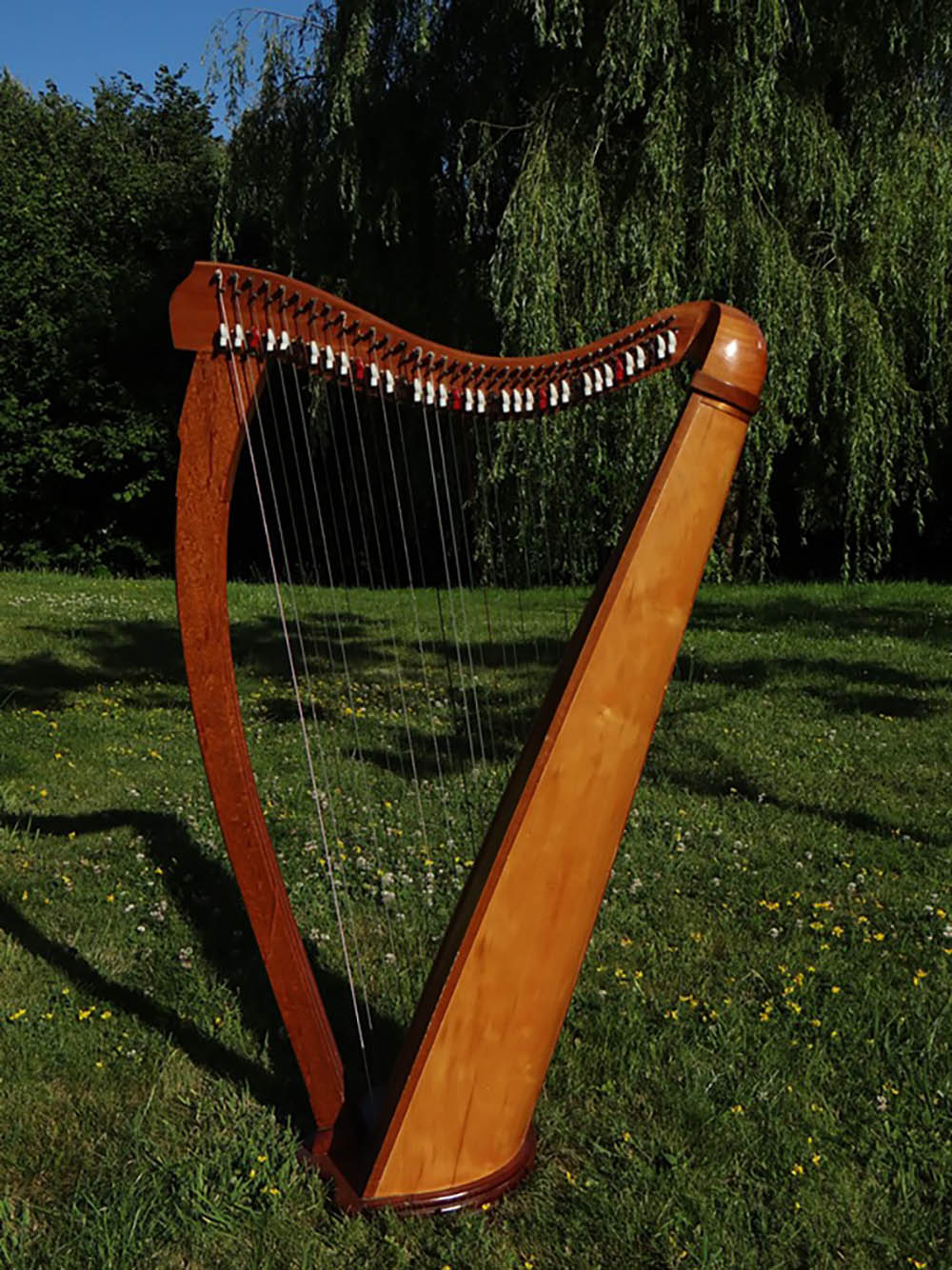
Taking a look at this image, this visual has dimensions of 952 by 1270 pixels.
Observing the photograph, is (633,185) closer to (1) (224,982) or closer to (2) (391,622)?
(2) (391,622)

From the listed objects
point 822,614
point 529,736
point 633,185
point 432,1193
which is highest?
point 633,185

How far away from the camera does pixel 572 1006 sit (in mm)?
3182

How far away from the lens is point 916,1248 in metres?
2.26

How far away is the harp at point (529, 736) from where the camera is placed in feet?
6.76

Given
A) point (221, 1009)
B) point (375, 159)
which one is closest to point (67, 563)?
point (375, 159)

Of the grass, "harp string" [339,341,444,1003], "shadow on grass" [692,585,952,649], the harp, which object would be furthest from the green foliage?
the harp

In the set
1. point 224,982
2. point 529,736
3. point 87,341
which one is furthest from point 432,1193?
point 87,341

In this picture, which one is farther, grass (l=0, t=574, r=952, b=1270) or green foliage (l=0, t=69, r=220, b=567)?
green foliage (l=0, t=69, r=220, b=567)

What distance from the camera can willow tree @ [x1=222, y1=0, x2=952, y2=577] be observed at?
23.0ft

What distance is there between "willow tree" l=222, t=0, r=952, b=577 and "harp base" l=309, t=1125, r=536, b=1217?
405 centimetres

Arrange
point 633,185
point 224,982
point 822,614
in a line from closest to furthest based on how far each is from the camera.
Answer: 1. point 224,982
2. point 633,185
3. point 822,614

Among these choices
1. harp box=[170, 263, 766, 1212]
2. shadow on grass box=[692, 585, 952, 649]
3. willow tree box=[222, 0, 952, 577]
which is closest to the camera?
harp box=[170, 263, 766, 1212]

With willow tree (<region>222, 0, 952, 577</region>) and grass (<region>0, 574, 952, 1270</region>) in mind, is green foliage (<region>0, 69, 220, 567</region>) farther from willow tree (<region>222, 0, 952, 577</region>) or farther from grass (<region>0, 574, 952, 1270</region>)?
grass (<region>0, 574, 952, 1270</region>)

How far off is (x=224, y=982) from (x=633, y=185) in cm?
553
